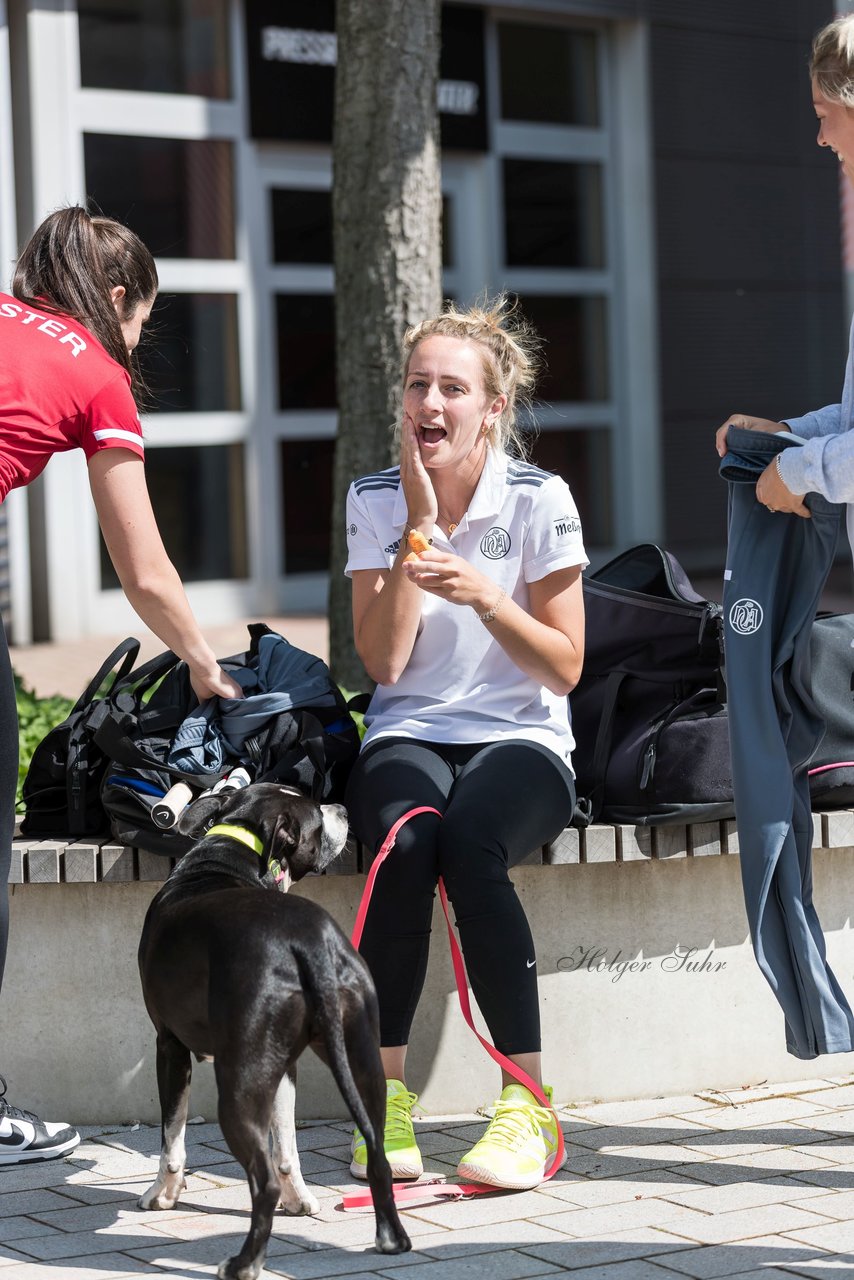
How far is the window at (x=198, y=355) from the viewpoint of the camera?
11086 mm

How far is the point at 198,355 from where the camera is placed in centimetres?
1125

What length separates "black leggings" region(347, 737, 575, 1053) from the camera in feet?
11.6

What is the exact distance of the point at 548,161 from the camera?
42.5ft

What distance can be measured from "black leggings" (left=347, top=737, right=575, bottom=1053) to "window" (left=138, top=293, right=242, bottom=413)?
25.1ft

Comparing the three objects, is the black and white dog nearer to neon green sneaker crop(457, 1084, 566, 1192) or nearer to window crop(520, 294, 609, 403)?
neon green sneaker crop(457, 1084, 566, 1192)

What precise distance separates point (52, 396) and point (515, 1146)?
5.84 feet

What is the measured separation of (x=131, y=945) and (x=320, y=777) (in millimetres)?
601

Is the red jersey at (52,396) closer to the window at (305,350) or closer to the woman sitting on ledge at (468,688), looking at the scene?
the woman sitting on ledge at (468,688)

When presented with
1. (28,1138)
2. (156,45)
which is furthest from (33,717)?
(156,45)

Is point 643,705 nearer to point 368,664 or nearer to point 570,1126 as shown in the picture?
point 368,664

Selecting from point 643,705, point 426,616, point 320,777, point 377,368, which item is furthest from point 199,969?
point 377,368

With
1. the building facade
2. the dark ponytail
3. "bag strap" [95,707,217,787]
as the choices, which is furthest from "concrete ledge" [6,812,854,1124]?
the building facade

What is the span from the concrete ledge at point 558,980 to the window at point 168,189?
7612 millimetres

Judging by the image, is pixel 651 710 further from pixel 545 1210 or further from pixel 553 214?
pixel 553 214
